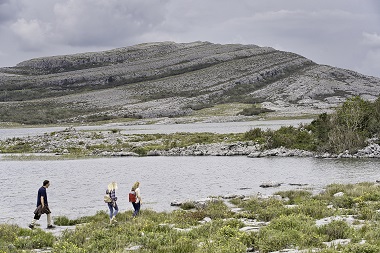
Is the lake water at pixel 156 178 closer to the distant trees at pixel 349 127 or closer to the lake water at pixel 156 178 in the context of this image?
the lake water at pixel 156 178

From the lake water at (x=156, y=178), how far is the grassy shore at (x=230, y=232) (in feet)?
20.3

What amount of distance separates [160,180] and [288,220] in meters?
27.7

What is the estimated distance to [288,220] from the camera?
18.8 metres

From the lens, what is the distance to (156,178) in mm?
46719

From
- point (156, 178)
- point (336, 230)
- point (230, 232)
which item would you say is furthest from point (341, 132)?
point (230, 232)

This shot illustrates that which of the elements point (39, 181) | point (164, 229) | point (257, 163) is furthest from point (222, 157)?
point (164, 229)

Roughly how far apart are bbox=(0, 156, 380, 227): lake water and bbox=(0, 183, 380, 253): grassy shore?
20.3 feet

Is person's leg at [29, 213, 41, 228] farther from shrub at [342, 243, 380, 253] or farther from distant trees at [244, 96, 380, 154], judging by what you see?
distant trees at [244, 96, 380, 154]

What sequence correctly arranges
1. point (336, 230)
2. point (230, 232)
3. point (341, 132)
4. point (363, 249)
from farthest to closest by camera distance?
1. point (341, 132)
2. point (230, 232)
3. point (336, 230)
4. point (363, 249)

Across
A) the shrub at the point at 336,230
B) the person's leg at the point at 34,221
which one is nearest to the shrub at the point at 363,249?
the shrub at the point at 336,230

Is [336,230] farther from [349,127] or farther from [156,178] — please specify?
[349,127]

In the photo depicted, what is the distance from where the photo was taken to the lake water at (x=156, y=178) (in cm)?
3359

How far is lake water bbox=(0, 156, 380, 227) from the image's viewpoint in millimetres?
33594

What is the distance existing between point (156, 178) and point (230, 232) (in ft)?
96.3
